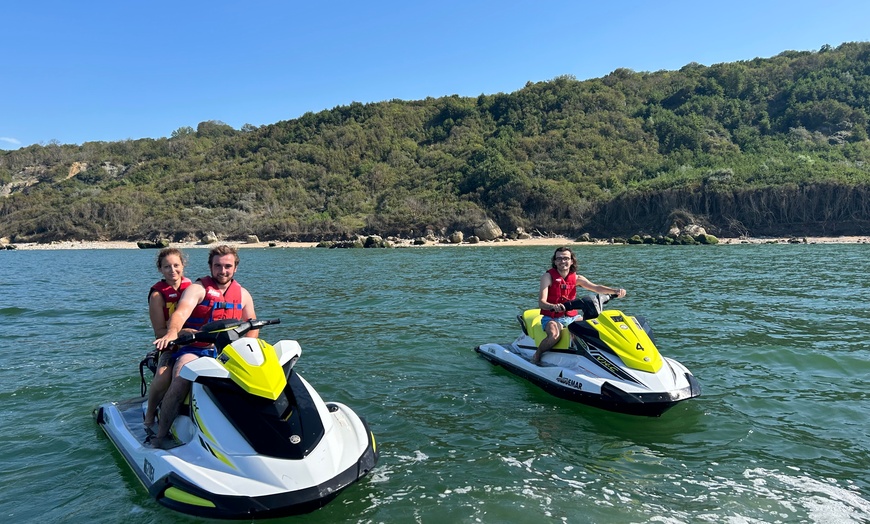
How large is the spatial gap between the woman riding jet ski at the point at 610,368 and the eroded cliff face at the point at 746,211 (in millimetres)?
49681

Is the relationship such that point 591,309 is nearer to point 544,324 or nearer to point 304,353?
point 544,324

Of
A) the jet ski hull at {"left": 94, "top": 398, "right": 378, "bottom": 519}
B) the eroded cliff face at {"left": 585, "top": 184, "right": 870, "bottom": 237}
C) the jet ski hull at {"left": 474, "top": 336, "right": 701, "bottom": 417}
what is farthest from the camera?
the eroded cliff face at {"left": 585, "top": 184, "right": 870, "bottom": 237}

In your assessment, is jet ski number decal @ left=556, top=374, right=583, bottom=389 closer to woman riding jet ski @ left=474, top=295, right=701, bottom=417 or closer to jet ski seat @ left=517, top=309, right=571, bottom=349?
woman riding jet ski @ left=474, top=295, right=701, bottom=417

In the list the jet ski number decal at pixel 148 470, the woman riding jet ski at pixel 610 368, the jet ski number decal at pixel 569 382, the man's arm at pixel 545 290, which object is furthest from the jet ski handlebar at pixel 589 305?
the jet ski number decal at pixel 148 470

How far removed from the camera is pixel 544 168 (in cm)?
6588

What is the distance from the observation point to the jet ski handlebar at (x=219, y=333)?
4297 millimetres

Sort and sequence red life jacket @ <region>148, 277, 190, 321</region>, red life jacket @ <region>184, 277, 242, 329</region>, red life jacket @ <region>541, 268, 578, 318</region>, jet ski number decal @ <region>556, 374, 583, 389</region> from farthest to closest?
red life jacket @ <region>541, 268, 578, 318</region> < jet ski number decal @ <region>556, 374, 583, 389</region> < red life jacket @ <region>148, 277, 190, 321</region> < red life jacket @ <region>184, 277, 242, 329</region>

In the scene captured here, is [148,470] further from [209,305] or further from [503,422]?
[503,422]

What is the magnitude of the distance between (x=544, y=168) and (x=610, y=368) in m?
62.4

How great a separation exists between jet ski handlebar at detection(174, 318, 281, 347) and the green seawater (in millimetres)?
1261

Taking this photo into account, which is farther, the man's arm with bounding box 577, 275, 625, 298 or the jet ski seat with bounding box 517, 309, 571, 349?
the man's arm with bounding box 577, 275, 625, 298

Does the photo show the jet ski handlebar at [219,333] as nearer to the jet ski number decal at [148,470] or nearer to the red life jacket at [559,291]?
the jet ski number decal at [148,470]

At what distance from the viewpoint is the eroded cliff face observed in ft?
157

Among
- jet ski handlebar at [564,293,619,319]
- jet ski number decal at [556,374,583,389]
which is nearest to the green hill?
jet ski handlebar at [564,293,619,319]
